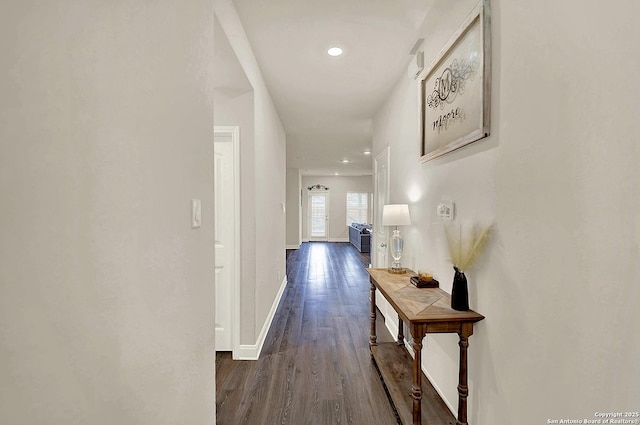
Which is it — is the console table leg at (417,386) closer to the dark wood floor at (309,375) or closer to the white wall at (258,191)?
the dark wood floor at (309,375)

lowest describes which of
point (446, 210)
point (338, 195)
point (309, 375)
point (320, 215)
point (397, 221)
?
point (309, 375)

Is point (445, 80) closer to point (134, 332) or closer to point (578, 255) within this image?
point (578, 255)

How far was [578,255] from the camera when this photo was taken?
3.21 ft

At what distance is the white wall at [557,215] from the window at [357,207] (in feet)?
34.6

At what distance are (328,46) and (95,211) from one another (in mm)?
2285

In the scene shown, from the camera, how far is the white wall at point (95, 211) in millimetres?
549

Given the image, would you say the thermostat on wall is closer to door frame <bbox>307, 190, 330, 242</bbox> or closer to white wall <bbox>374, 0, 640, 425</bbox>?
white wall <bbox>374, 0, 640, 425</bbox>

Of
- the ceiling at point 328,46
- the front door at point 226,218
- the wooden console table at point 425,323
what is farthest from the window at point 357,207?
the wooden console table at point 425,323

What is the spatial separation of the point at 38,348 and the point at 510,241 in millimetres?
1582

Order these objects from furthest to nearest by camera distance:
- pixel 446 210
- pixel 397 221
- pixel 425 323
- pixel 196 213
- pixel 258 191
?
pixel 258 191 → pixel 397 221 → pixel 446 210 → pixel 425 323 → pixel 196 213

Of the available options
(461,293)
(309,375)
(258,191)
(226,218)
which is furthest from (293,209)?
(461,293)

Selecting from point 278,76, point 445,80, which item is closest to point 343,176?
point 278,76

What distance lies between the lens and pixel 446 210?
1.95m

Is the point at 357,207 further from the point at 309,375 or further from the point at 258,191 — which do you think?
the point at 309,375
